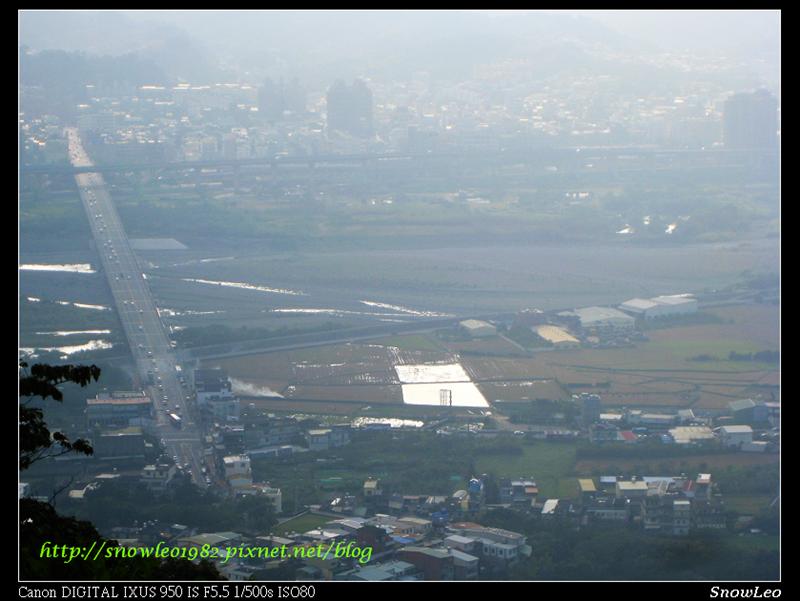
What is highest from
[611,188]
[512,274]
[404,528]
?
[611,188]

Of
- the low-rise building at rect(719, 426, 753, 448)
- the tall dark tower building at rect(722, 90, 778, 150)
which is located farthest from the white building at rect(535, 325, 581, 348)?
the tall dark tower building at rect(722, 90, 778, 150)

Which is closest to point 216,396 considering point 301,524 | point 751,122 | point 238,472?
point 238,472

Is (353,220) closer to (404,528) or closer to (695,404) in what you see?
(695,404)

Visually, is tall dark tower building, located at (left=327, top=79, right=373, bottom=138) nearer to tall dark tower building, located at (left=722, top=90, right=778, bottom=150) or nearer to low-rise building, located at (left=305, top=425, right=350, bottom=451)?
tall dark tower building, located at (left=722, top=90, right=778, bottom=150)

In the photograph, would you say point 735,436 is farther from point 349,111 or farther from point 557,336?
point 349,111

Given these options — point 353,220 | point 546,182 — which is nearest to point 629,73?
point 546,182
